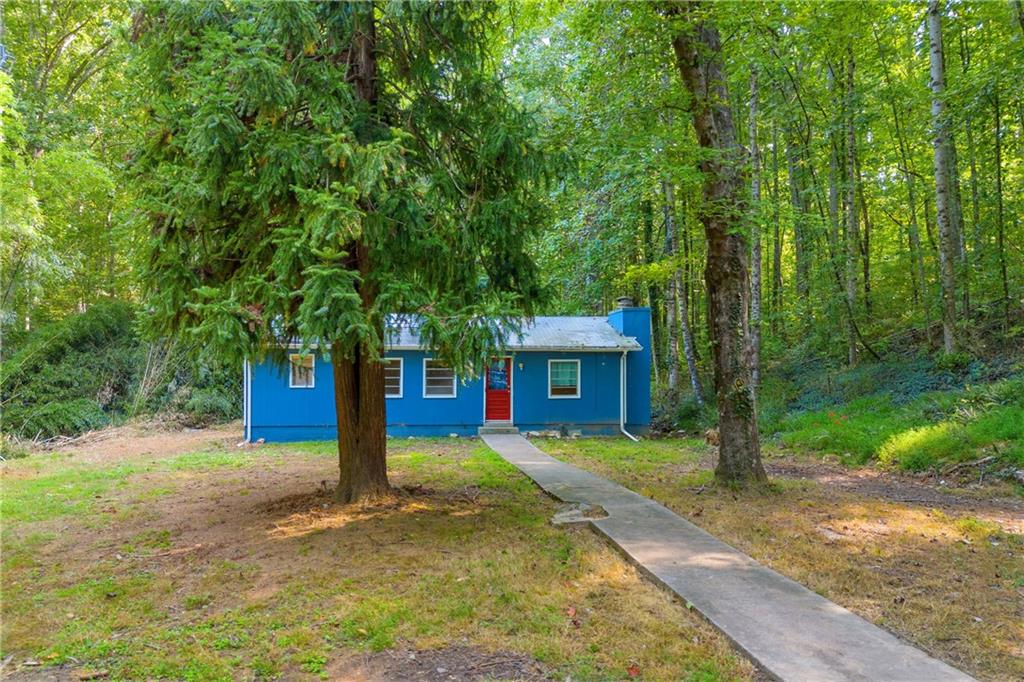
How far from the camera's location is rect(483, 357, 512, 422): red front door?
15312 mm

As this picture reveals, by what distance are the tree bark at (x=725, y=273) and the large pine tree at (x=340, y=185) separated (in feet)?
7.99

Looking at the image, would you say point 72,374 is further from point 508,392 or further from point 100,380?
point 508,392

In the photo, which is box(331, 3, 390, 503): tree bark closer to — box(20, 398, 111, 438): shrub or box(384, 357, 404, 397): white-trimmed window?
box(384, 357, 404, 397): white-trimmed window

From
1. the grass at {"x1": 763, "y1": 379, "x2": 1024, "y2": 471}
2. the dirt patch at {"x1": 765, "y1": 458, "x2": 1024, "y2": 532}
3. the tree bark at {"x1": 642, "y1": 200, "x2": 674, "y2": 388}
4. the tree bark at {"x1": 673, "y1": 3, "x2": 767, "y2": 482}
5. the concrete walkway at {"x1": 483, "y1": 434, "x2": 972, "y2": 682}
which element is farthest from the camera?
the tree bark at {"x1": 642, "y1": 200, "x2": 674, "y2": 388}

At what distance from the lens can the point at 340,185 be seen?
507 centimetres

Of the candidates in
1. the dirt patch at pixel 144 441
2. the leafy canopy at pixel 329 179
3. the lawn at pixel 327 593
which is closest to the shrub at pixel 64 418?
the dirt patch at pixel 144 441

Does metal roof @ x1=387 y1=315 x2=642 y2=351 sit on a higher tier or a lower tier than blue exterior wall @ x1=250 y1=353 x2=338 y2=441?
higher

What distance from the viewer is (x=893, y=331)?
14211mm

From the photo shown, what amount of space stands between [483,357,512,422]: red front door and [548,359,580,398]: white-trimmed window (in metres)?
1.07

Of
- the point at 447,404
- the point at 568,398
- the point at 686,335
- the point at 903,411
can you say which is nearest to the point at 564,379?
the point at 568,398

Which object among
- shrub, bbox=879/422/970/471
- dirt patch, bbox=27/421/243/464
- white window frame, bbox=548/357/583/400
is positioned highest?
white window frame, bbox=548/357/583/400

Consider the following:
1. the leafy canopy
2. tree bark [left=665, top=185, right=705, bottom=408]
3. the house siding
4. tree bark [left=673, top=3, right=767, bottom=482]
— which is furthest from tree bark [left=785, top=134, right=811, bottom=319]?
the leafy canopy

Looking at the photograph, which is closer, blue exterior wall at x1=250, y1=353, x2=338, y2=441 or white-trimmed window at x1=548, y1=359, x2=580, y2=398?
blue exterior wall at x1=250, y1=353, x2=338, y2=441

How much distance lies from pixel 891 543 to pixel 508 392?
34.7 feet
